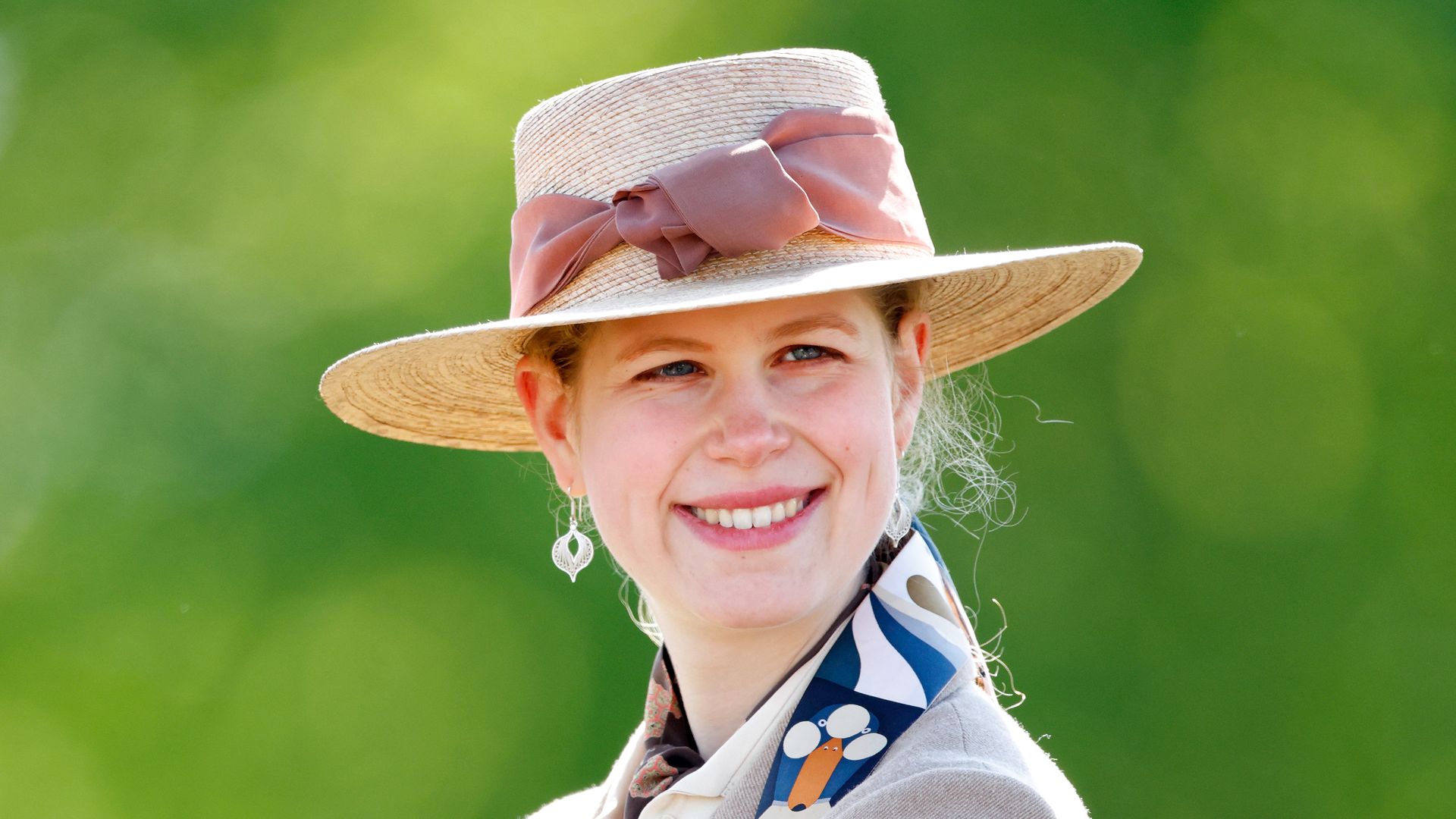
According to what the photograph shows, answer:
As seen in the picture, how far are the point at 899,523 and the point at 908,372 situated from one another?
0.22m

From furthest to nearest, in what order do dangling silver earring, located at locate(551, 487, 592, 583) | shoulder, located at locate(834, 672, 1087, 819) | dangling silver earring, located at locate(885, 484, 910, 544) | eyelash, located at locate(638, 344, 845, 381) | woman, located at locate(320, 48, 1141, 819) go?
dangling silver earring, located at locate(551, 487, 592, 583)
dangling silver earring, located at locate(885, 484, 910, 544)
eyelash, located at locate(638, 344, 845, 381)
woman, located at locate(320, 48, 1141, 819)
shoulder, located at locate(834, 672, 1087, 819)

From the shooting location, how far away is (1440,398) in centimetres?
482

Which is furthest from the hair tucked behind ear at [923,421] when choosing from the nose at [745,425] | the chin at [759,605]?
the chin at [759,605]

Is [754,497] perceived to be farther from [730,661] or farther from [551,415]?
[551,415]

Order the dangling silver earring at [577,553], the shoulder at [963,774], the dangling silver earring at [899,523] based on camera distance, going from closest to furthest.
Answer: the shoulder at [963,774] < the dangling silver earring at [899,523] < the dangling silver earring at [577,553]

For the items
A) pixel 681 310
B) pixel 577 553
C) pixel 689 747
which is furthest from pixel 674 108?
pixel 689 747

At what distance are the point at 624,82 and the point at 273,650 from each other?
401 centimetres

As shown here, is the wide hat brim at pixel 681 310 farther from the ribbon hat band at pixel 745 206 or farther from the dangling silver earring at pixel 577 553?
the dangling silver earring at pixel 577 553

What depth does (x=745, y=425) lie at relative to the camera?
1780 mm

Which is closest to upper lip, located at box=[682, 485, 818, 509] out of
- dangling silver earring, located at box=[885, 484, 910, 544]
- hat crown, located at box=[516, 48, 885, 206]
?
dangling silver earring, located at box=[885, 484, 910, 544]

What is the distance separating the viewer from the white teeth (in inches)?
71.9

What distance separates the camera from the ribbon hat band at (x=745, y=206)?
5.81 ft

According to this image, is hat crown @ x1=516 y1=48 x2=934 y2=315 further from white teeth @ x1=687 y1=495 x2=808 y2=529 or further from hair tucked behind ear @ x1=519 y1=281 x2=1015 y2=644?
white teeth @ x1=687 y1=495 x2=808 y2=529

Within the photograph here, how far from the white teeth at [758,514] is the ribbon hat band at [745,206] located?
0.32m
